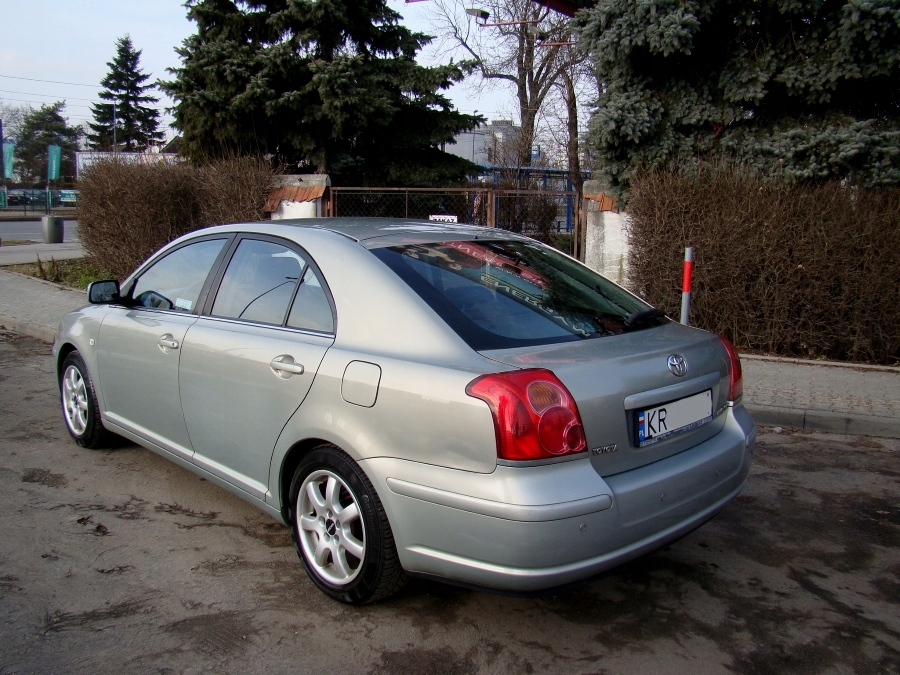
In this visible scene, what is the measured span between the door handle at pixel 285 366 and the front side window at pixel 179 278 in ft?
3.40

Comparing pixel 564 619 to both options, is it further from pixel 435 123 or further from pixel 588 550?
pixel 435 123

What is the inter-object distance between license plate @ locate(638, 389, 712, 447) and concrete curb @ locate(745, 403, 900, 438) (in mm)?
3261

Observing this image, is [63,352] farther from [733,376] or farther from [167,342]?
[733,376]

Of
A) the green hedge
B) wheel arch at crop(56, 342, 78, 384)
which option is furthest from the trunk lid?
the green hedge

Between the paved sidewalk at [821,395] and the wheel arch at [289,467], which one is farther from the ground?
the wheel arch at [289,467]

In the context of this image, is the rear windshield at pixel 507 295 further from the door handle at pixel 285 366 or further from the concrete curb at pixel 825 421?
the concrete curb at pixel 825 421

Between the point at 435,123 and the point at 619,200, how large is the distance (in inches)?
243

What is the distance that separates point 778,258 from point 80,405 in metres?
6.84

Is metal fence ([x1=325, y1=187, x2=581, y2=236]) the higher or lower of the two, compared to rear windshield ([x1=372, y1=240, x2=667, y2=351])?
higher

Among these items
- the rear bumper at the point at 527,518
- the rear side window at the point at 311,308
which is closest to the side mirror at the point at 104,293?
the rear side window at the point at 311,308

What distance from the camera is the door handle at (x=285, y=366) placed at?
3.23 m

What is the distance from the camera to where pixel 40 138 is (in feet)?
230

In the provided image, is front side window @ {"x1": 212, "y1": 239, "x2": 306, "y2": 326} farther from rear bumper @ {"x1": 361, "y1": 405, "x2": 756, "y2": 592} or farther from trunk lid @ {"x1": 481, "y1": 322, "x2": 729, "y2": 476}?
trunk lid @ {"x1": 481, "y1": 322, "x2": 729, "y2": 476}

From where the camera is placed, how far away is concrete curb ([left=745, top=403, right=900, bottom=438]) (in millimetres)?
5945
